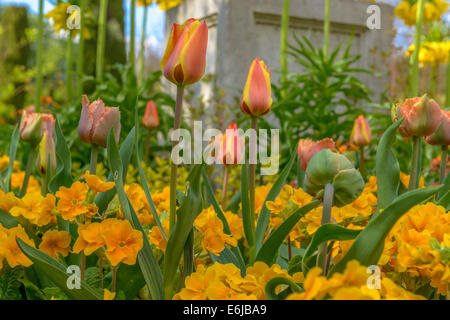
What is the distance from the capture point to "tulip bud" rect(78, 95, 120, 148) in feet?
2.48

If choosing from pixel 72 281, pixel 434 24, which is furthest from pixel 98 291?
pixel 434 24

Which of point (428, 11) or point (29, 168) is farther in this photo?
point (428, 11)

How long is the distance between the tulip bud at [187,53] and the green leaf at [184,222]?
139mm

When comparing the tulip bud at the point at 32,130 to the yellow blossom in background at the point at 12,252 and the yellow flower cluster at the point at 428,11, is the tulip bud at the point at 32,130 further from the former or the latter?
the yellow flower cluster at the point at 428,11

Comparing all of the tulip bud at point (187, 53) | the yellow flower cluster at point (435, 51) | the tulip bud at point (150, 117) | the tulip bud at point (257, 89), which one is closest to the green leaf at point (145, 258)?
the tulip bud at point (187, 53)

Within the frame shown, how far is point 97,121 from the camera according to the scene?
757mm

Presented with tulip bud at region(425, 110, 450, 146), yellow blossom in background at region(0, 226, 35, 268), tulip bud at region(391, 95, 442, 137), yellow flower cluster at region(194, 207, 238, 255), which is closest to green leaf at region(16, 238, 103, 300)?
yellow blossom in background at region(0, 226, 35, 268)

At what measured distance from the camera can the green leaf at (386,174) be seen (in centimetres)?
68

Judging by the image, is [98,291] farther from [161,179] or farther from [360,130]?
[161,179]

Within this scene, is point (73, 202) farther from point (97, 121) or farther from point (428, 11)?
point (428, 11)

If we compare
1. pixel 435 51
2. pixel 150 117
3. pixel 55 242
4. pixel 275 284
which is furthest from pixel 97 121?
pixel 435 51

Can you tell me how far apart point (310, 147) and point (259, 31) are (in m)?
2.20

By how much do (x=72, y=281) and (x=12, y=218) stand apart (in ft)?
0.92
